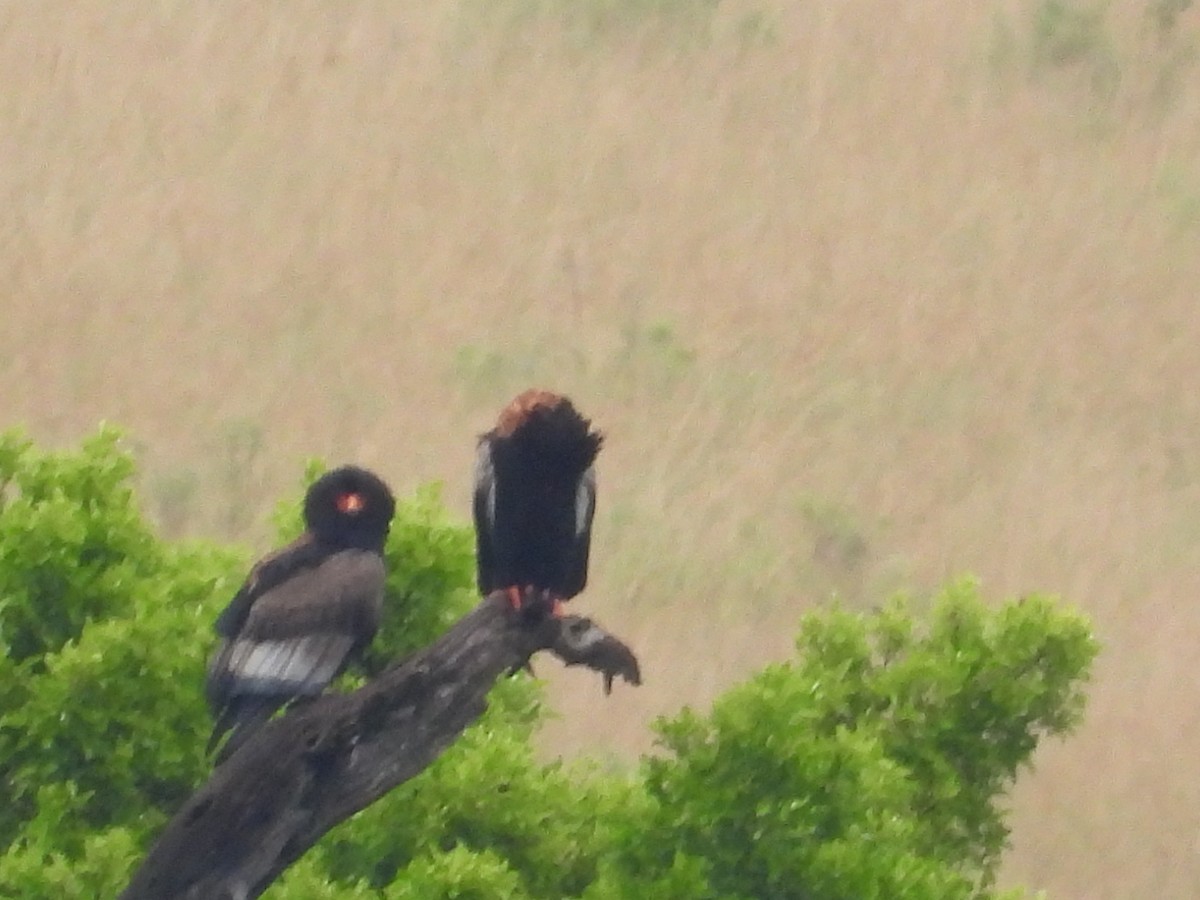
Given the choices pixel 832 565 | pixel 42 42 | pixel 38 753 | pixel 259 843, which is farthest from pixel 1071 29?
pixel 259 843

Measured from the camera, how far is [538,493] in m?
3.71

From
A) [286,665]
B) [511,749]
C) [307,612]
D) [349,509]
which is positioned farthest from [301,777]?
[511,749]

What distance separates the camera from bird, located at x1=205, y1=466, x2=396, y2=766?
10.9 ft

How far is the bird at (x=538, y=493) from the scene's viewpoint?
360cm

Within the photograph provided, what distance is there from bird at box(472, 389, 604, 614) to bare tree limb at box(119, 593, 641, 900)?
50cm

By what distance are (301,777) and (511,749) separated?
1609 mm

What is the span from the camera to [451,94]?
8.06 m

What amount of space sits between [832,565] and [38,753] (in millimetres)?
3731

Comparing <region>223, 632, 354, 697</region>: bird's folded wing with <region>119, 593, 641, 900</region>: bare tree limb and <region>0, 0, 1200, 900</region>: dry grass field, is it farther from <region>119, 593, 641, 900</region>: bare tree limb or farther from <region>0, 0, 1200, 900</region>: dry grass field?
<region>0, 0, 1200, 900</region>: dry grass field

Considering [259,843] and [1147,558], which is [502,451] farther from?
[1147,558]

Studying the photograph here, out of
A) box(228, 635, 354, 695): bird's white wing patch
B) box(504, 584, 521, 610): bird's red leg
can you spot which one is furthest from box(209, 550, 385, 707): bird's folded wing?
box(504, 584, 521, 610): bird's red leg

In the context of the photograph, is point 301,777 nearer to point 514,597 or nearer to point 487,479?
point 514,597

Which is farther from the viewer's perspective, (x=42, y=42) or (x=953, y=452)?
(x=42, y=42)

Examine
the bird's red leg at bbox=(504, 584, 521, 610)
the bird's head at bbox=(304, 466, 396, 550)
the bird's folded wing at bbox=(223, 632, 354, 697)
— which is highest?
the bird's head at bbox=(304, 466, 396, 550)
